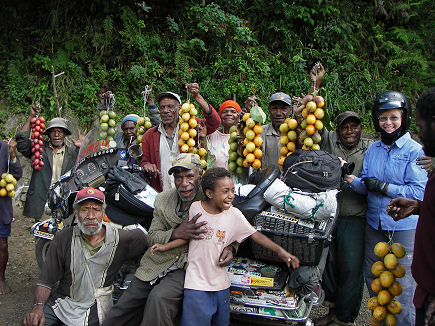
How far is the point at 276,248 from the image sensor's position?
9.62 ft

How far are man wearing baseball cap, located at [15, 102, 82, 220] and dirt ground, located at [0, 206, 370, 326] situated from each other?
885 millimetres

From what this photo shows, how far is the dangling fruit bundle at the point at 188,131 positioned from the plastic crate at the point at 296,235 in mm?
1356

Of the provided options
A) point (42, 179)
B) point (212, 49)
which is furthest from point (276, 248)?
point (212, 49)

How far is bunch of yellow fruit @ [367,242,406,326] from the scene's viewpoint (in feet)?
10.1

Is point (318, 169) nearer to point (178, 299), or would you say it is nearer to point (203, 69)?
point (178, 299)

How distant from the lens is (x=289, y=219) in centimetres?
305

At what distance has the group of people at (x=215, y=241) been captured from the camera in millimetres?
2984

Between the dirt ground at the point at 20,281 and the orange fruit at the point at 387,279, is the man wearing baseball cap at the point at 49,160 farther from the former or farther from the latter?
the orange fruit at the point at 387,279

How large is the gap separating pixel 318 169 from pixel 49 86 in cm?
869

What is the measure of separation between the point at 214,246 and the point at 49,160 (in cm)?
356

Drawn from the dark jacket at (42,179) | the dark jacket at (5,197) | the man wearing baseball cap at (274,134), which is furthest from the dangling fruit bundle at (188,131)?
the dark jacket at (5,197)

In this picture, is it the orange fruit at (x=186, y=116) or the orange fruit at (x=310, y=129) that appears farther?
the orange fruit at (x=186, y=116)

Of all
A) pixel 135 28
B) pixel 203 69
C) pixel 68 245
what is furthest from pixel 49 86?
pixel 68 245

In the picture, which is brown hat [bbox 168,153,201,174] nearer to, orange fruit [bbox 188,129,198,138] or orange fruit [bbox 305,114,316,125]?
orange fruit [bbox 188,129,198,138]
